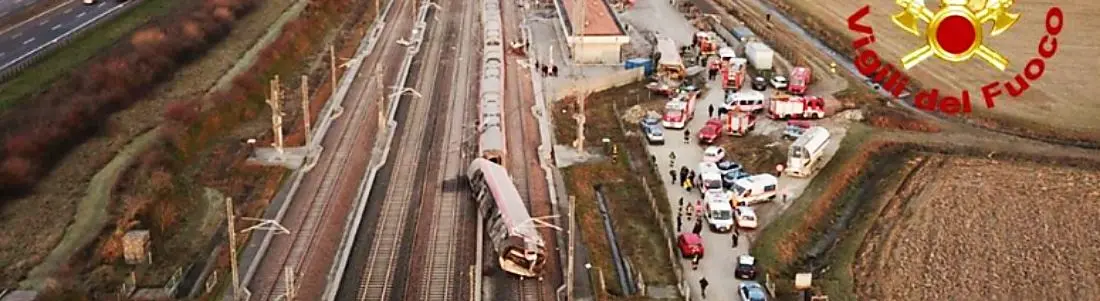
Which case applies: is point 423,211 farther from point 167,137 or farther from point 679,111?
point 679,111

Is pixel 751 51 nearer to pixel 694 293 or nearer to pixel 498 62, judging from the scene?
pixel 498 62

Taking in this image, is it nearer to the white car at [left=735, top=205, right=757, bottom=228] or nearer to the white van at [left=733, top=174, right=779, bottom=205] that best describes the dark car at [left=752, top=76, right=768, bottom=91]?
the white van at [left=733, top=174, right=779, bottom=205]

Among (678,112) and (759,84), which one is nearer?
(678,112)

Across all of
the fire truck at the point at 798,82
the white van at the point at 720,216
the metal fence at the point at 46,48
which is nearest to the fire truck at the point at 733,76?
the fire truck at the point at 798,82

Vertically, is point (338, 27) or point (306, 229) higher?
point (306, 229)

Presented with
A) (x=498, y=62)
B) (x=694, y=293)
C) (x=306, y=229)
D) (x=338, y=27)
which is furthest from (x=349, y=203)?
(x=338, y=27)

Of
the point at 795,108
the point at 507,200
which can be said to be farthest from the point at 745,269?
the point at 795,108
